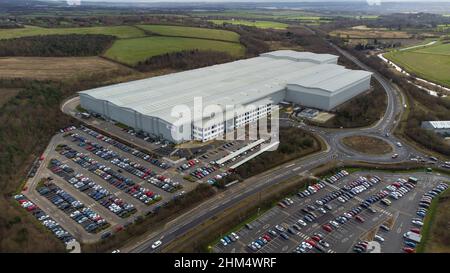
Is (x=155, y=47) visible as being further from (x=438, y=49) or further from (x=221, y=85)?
(x=438, y=49)

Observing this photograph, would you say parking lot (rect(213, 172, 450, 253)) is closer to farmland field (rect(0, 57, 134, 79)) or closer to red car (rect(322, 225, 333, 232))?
red car (rect(322, 225, 333, 232))

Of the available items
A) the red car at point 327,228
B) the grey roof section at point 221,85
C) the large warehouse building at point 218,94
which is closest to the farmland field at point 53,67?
the large warehouse building at point 218,94

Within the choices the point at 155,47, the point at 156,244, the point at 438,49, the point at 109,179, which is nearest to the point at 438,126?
the point at 156,244

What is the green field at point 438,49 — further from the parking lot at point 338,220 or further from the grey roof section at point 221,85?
the parking lot at point 338,220

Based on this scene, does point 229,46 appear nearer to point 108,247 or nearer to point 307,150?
Answer: point 307,150

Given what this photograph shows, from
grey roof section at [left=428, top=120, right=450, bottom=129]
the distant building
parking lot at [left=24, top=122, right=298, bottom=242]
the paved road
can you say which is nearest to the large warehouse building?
parking lot at [left=24, top=122, right=298, bottom=242]
